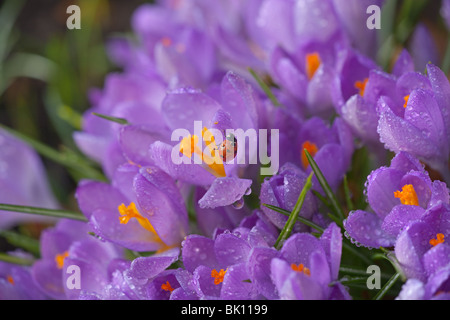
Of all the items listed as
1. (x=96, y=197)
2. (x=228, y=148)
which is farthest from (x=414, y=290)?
(x=96, y=197)

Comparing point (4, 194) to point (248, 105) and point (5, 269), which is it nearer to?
point (5, 269)

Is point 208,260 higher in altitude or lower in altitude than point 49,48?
lower

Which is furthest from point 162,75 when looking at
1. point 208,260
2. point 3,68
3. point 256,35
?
point 3,68

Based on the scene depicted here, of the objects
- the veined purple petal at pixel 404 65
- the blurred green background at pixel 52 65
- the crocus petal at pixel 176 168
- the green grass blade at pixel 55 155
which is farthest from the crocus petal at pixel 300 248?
the blurred green background at pixel 52 65

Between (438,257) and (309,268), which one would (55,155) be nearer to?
(309,268)

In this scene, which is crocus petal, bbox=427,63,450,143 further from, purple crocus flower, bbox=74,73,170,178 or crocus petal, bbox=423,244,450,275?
purple crocus flower, bbox=74,73,170,178

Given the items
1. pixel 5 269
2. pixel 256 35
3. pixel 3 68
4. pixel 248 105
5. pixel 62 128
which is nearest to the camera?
pixel 248 105

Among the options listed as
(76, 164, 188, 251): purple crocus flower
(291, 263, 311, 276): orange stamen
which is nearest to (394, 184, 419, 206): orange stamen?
(291, 263, 311, 276): orange stamen
